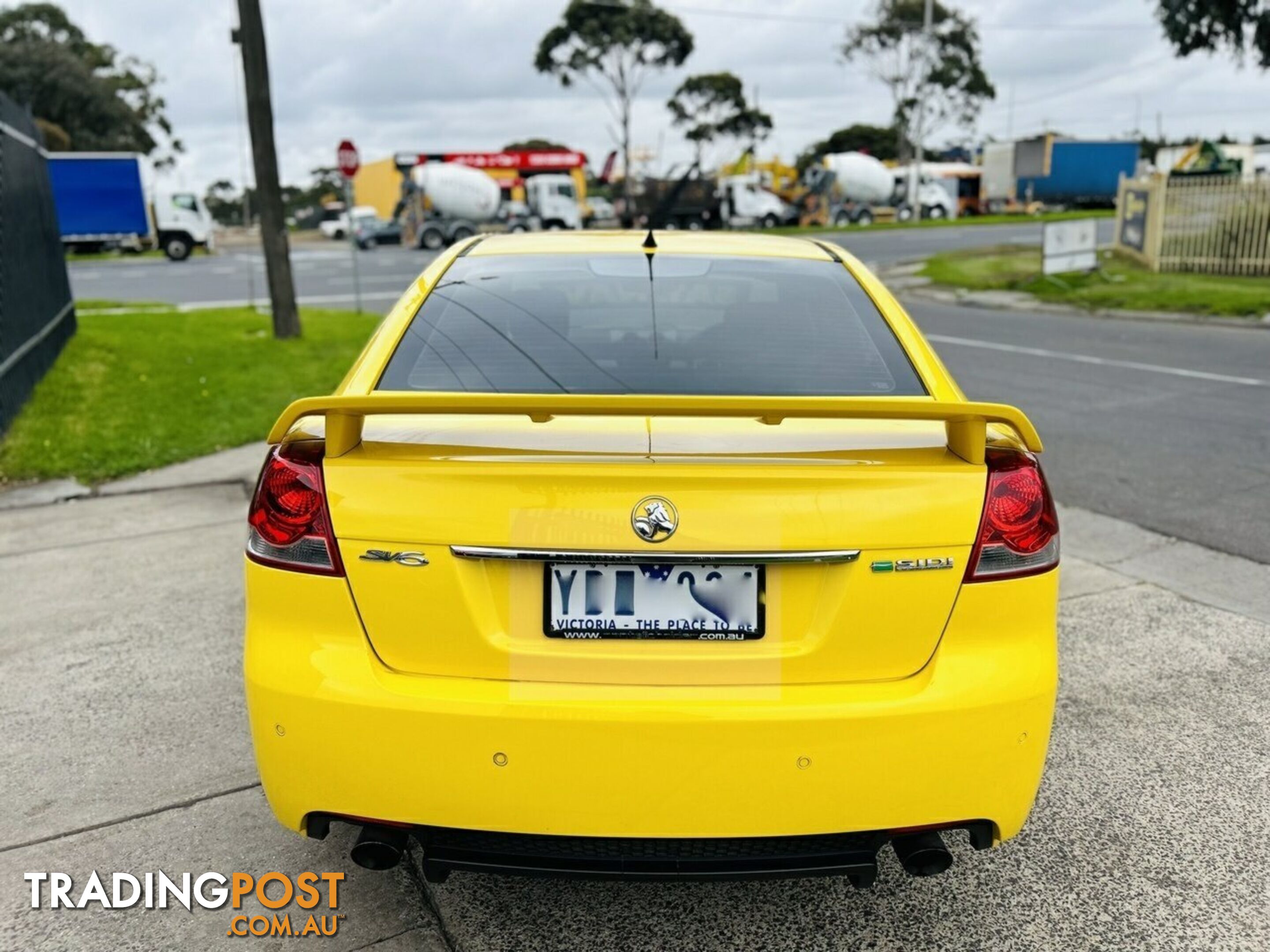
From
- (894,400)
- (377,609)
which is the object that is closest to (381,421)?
(377,609)

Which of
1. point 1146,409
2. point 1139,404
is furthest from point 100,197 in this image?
point 1146,409

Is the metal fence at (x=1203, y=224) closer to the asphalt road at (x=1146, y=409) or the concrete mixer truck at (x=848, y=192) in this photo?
the asphalt road at (x=1146, y=409)

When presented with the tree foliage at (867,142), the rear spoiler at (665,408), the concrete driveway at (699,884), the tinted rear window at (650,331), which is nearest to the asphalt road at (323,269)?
the concrete driveway at (699,884)

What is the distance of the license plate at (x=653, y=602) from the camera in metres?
2.04

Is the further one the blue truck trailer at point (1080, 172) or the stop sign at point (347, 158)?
the blue truck trailer at point (1080, 172)

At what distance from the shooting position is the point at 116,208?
37.5 meters

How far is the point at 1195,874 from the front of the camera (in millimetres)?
2662

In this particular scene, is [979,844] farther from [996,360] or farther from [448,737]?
[996,360]

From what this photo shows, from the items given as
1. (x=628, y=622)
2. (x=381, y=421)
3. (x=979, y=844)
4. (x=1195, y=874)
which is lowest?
(x=1195, y=874)

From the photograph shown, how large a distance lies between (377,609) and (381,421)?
17.7 inches

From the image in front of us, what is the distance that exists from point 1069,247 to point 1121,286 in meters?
1.71

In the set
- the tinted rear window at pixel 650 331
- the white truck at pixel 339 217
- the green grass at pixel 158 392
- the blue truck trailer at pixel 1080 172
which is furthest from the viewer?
the blue truck trailer at pixel 1080 172

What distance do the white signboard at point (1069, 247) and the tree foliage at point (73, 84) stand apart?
45.7 meters

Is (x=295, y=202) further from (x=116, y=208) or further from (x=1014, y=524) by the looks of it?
(x=1014, y=524)
